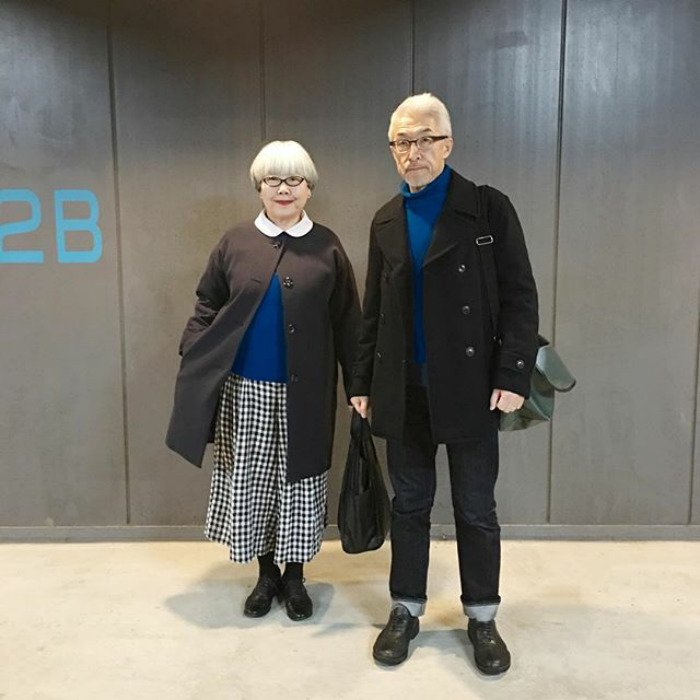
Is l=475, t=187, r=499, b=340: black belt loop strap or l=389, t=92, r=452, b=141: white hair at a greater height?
l=389, t=92, r=452, b=141: white hair

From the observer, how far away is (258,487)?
2453mm

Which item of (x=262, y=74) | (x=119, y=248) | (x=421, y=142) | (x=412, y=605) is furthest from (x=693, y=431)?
(x=119, y=248)

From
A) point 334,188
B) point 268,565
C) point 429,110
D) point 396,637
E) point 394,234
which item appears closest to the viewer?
point 429,110

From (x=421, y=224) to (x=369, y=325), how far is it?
0.36 m

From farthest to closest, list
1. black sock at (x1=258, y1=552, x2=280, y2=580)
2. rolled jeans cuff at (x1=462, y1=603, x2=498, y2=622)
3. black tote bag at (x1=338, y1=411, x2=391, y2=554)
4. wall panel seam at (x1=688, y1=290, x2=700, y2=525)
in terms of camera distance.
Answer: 1. wall panel seam at (x1=688, y1=290, x2=700, y2=525)
2. black sock at (x1=258, y1=552, x2=280, y2=580)
3. black tote bag at (x1=338, y1=411, x2=391, y2=554)
4. rolled jeans cuff at (x1=462, y1=603, x2=498, y2=622)

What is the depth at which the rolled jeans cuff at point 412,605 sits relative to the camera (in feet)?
7.50

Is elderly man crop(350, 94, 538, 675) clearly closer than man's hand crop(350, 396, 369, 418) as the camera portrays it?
Yes

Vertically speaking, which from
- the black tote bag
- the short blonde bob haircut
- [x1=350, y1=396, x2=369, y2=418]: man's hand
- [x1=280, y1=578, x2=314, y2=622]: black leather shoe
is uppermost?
the short blonde bob haircut

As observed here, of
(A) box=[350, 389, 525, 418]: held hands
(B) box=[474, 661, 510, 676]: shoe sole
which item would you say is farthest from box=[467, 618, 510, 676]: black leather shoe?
(A) box=[350, 389, 525, 418]: held hands

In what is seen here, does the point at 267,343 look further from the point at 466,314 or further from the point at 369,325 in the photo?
the point at 466,314

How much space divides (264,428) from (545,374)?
2.98 ft

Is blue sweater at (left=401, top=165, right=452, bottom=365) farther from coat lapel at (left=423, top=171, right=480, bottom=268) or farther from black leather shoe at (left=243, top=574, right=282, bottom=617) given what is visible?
black leather shoe at (left=243, top=574, right=282, bottom=617)

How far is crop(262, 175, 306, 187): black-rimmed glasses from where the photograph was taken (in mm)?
2297

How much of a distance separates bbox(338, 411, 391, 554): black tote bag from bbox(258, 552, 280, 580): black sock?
33cm
